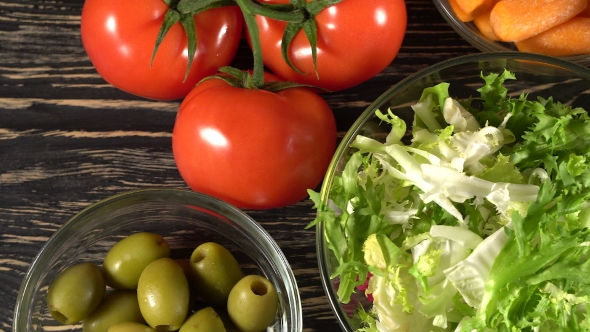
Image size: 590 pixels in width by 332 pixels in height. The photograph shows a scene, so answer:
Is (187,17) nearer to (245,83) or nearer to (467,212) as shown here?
(245,83)

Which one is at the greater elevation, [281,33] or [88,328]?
[281,33]

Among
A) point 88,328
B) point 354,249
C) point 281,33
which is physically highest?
point 281,33

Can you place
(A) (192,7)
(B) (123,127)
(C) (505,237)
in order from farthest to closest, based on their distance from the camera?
1. (B) (123,127)
2. (A) (192,7)
3. (C) (505,237)

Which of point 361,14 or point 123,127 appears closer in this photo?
point 361,14

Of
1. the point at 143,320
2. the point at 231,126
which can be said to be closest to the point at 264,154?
the point at 231,126

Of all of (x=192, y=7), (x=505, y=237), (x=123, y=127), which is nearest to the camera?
(x=505, y=237)

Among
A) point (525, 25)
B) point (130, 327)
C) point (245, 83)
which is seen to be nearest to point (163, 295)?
point (130, 327)

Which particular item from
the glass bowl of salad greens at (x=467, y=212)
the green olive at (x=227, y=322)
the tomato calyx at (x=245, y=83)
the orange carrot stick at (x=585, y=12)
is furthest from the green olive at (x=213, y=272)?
the orange carrot stick at (x=585, y=12)

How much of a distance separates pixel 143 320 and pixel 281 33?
0.47m

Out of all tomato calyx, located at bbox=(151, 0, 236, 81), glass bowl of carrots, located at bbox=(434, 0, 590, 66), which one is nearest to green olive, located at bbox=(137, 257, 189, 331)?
tomato calyx, located at bbox=(151, 0, 236, 81)

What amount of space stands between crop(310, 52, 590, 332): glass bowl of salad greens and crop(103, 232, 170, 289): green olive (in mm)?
234

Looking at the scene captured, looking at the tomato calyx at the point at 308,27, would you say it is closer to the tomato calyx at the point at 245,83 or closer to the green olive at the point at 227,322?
the tomato calyx at the point at 245,83

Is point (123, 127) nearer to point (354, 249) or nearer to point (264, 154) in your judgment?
point (264, 154)

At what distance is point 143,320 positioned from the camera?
87cm
